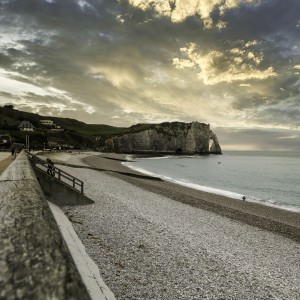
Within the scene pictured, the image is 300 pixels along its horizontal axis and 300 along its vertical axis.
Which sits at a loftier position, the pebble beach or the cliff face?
the cliff face

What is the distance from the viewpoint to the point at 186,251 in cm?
1276

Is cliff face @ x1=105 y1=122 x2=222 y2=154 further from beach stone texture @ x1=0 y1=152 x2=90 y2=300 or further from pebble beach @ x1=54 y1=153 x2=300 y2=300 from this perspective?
beach stone texture @ x1=0 y1=152 x2=90 y2=300

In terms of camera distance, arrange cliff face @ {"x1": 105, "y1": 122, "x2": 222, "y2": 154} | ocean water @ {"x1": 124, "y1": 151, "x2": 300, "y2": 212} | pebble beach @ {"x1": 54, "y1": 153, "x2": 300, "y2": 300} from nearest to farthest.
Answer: pebble beach @ {"x1": 54, "y1": 153, "x2": 300, "y2": 300}, ocean water @ {"x1": 124, "y1": 151, "x2": 300, "y2": 212}, cliff face @ {"x1": 105, "y1": 122, "x2": 222, "y2": 154}

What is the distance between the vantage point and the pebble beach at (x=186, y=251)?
31.5 feet

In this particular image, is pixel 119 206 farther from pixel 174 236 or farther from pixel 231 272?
pixel 231 272

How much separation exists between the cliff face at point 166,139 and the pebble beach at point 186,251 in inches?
5817

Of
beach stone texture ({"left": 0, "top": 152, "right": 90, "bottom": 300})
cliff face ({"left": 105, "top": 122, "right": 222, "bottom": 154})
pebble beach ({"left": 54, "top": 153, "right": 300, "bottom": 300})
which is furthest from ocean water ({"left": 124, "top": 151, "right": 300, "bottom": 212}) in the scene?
cliff face ({"left": 105, "top": 122, "right": 222, "bottom": 154})

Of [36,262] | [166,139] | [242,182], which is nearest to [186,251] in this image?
[36,262]

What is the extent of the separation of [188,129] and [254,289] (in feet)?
569

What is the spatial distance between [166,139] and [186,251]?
545ft

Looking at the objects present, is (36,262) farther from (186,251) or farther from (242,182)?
(242,182)

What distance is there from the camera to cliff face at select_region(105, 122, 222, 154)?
16875 cm

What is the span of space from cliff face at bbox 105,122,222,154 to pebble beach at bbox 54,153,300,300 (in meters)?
148

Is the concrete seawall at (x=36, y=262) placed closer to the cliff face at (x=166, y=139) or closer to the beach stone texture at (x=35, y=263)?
the beach stone texture at (x=35, y=263)
